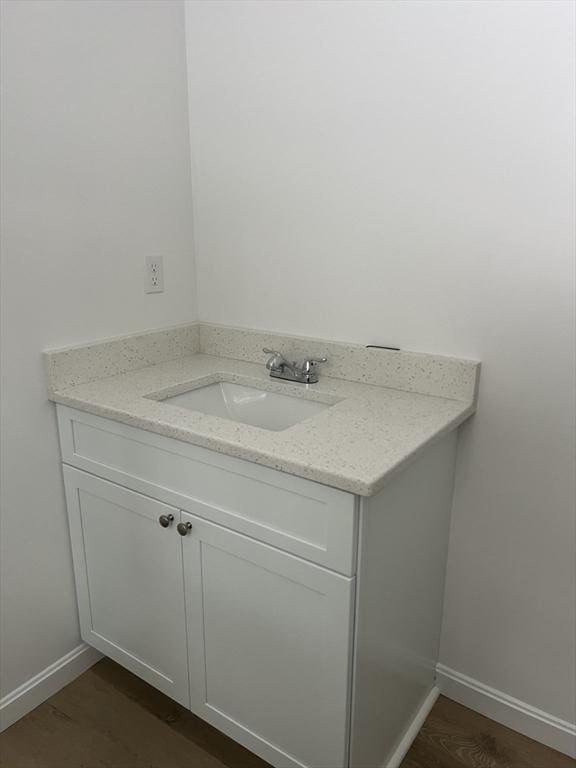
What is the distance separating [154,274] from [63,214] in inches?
13.8

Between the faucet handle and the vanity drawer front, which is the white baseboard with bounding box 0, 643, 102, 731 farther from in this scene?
the faucet handle

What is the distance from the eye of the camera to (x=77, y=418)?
1611 mm

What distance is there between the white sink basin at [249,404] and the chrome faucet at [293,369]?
6 cm

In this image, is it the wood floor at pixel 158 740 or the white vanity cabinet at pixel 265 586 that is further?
the wood floor at pixel 158 740

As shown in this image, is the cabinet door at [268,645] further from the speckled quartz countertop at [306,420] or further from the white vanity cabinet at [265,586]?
the speckled quartz countertop at [306,420]

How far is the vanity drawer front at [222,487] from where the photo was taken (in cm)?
116

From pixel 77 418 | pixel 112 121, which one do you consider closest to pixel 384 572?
pixel 77 418

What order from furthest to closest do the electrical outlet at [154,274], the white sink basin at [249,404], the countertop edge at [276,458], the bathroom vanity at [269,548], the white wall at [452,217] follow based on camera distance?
the electrical outlet at [154,274]
the white sink basin at [249,404]
the white wall at [452,217]
the bathroom vanity at [269,548]
the countertop edge at [276,458]

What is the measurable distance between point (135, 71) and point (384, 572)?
1.52 meters

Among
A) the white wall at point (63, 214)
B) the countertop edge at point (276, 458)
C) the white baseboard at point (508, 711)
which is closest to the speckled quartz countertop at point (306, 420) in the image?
the countertop edge at point (276, 458)

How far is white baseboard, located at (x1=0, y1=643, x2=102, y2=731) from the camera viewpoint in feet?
5.48

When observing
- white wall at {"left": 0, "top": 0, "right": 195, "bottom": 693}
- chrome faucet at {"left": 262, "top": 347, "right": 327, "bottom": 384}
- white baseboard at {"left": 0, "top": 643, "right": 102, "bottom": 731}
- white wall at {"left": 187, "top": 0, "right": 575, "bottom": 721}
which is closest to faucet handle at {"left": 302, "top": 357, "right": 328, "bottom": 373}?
chrome faucet at {"left": 262, "top": 347, "right": 327, "bottom": 384}

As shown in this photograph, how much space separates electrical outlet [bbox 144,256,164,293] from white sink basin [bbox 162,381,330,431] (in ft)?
1.20

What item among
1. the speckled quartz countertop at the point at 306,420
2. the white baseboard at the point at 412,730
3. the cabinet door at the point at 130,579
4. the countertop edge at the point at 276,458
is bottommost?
the white baseboard at the point at 412,730
